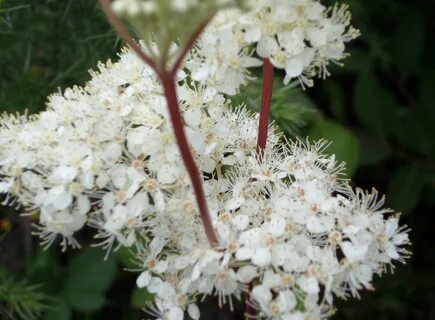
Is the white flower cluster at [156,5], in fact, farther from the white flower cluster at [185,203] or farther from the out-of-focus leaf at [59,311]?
the out-of-focus leaf at [59,311]

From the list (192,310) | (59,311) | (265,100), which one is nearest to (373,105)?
(59,311)

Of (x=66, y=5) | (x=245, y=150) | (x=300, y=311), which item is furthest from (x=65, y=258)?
(x=300, y=311)

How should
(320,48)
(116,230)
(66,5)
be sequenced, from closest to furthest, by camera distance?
(116,230) < (320,48) < (66,5)

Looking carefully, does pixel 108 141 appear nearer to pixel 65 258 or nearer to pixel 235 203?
pixel 235 203

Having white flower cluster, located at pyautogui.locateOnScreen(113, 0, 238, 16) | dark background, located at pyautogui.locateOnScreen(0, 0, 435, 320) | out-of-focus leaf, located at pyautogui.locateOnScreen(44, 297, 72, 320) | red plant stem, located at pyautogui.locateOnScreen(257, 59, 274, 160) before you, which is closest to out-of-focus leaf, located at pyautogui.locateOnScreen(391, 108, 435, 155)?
dark background, located at pyautogui.locateOnScreen(0, 0, 435, 320)

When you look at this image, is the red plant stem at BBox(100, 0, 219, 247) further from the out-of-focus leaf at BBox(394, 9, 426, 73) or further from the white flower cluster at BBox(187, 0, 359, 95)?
the out-of-focus leaf at BBox(394, 9, 426, 73)

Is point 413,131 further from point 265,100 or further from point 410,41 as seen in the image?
point 265,100
